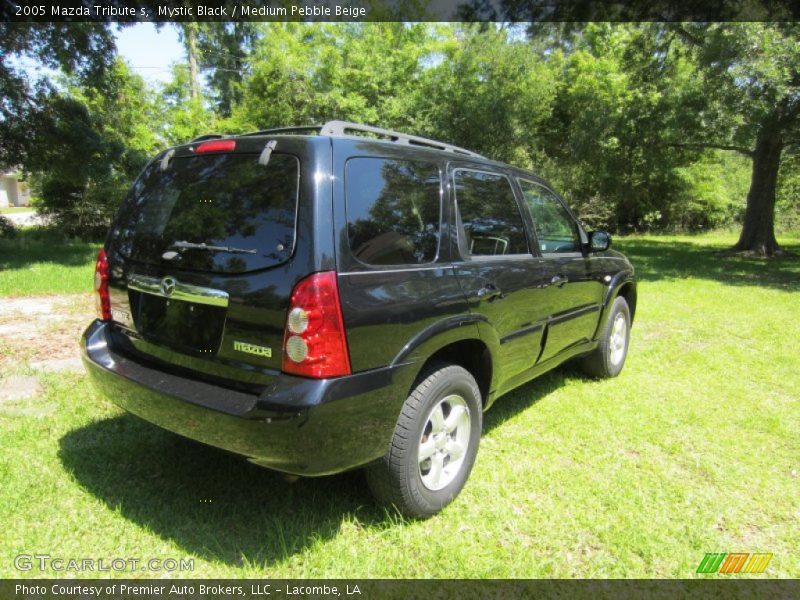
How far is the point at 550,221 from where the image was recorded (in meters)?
4.04

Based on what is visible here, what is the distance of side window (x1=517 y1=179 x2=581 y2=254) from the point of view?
3.81 m

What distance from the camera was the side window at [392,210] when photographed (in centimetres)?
234

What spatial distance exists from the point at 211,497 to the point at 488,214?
2311mm

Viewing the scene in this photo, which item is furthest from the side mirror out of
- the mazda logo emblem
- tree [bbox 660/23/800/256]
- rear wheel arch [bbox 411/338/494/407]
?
tree [bbox 660/23/800/256]

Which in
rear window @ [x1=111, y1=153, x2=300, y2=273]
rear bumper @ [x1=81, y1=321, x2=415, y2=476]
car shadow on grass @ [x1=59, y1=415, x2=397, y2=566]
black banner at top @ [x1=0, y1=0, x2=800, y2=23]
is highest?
black banner at top @ [x1=0, y1=0, x2=800, y2=23]

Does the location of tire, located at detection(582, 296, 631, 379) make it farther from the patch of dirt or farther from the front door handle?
the patch of dirt

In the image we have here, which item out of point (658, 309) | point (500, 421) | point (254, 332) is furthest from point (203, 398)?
point (658, 309)

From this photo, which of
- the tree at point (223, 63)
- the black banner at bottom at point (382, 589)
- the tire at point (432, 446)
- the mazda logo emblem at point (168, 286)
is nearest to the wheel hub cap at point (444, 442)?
the tire at point (432, 446)

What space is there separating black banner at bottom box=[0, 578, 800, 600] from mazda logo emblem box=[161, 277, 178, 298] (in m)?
1.26

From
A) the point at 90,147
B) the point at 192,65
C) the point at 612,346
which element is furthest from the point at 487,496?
the point at 192,65

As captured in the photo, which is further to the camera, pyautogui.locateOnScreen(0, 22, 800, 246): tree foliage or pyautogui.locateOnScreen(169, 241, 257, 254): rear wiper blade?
pyautogui.locateOnScreen(0, 22, 800, 246): tree foliage

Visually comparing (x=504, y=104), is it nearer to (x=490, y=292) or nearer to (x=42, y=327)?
(x=42, y=327)

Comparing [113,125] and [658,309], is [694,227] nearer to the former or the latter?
[658,309]

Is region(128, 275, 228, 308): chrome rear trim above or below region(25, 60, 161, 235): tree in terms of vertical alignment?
below
